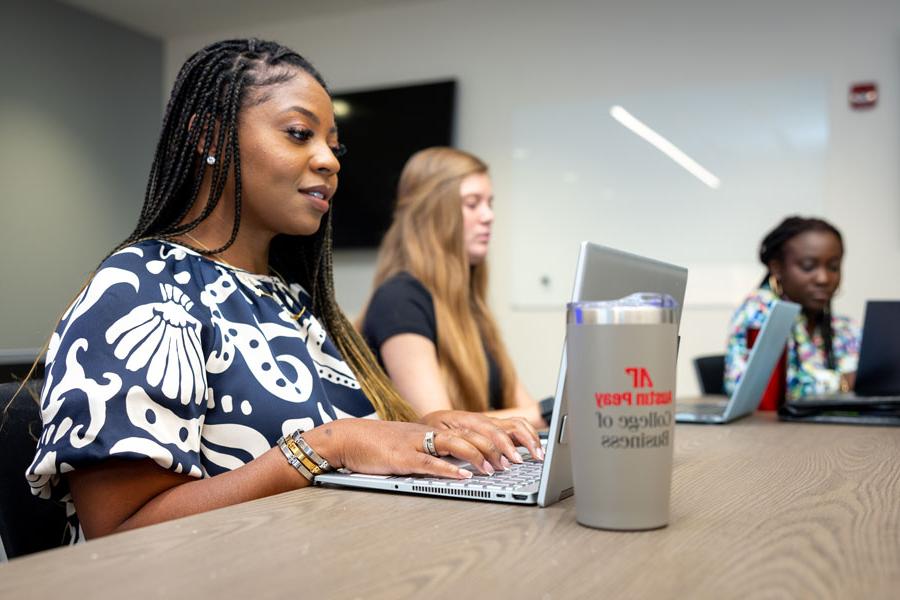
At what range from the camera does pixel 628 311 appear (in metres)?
0.60

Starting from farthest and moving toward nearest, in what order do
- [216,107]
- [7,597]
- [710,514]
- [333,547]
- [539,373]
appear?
[539,373], [216,107], [710,514], [333,547], [7,597]

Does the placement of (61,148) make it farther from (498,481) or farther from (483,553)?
(483,553)

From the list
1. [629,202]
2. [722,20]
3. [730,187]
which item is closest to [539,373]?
[629,202]

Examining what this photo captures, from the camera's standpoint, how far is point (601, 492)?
63 centimetres

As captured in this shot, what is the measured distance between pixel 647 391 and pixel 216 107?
2.72 ft

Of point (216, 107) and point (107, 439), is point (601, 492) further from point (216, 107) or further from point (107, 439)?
point (216, 107)

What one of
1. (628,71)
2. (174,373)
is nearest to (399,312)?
(174,373)

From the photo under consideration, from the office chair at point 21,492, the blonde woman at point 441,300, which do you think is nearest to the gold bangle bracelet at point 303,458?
the office chair at point 21,492

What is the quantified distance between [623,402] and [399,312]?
134cm

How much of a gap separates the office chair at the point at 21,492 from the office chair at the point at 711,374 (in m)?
2.19

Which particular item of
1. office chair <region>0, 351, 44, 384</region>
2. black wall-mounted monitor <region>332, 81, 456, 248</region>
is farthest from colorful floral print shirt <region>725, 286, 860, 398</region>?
black wall-mounted monitor <region>332, 81, 456, 248</region>

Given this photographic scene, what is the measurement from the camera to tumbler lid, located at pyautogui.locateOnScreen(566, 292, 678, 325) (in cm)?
60

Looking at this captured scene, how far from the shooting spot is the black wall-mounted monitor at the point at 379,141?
168 inches

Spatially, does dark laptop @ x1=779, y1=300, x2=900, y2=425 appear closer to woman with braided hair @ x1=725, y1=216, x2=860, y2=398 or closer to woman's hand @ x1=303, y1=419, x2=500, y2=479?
woman with braided hair @ x1=725, y1=216, x2=860, y2=398
